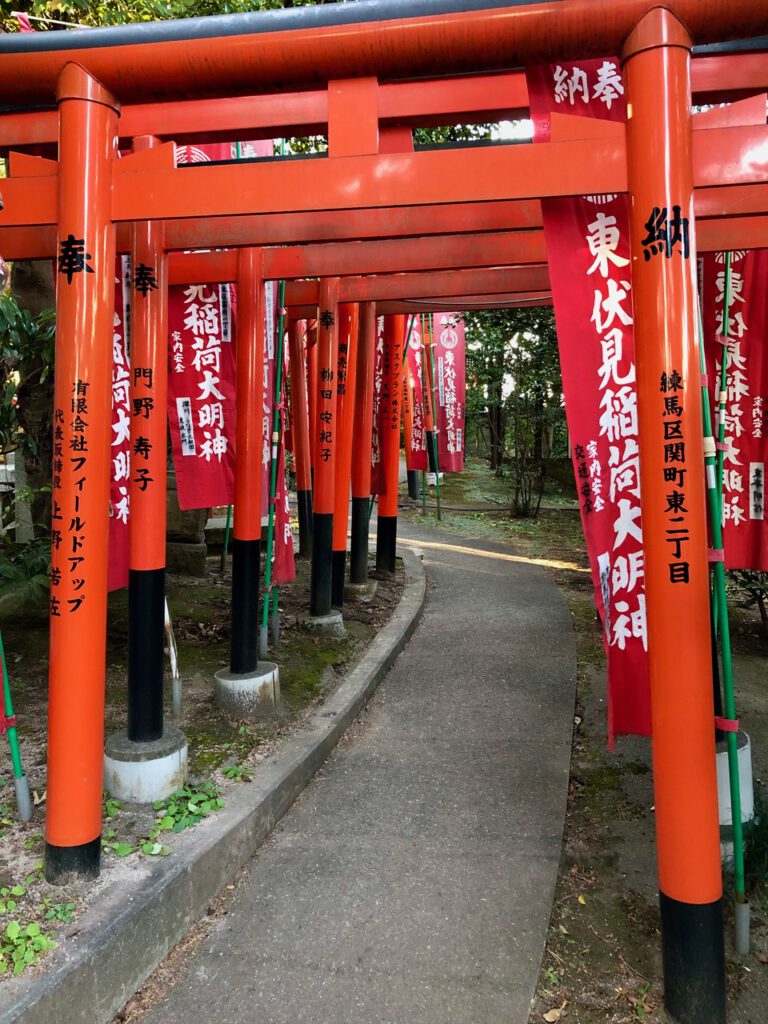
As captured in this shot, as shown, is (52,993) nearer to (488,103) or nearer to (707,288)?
(488,103)

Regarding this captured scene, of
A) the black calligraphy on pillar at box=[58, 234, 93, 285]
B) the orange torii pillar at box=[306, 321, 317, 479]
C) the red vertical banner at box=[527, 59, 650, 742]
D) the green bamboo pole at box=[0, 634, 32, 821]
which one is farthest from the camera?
the orange torii pillar at box=[306, 321, 317, 479]

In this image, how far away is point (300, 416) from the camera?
35.2 ft

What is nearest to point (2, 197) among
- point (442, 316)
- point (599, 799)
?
point (599, 799)

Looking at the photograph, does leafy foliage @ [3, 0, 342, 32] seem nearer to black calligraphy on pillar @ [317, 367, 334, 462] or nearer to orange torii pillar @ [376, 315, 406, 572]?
black calligraphy on pillar @ [317, 367, 334, 462]

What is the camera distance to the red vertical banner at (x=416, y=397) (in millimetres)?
13867

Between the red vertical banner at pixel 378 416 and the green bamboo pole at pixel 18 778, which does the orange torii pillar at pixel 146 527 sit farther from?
the red vertical banner at pixel 378 416

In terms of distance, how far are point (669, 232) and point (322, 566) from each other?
5.47 meters

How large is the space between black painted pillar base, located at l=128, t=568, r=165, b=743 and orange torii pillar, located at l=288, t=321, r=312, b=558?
677 cm

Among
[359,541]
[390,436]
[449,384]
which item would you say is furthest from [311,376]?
[359,541]

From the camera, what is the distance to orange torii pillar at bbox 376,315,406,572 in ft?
33.4

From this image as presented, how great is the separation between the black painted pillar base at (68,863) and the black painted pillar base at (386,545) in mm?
7502

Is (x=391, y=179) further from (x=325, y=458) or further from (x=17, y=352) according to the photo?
(x=325, y=458)

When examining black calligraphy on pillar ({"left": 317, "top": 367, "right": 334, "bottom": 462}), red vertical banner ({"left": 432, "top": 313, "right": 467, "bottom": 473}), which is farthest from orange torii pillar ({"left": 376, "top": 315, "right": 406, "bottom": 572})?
red vertical banner ({"left": 432, "top": 313, "right": 467, "bottom": 473})

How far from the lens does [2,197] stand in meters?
3.29
